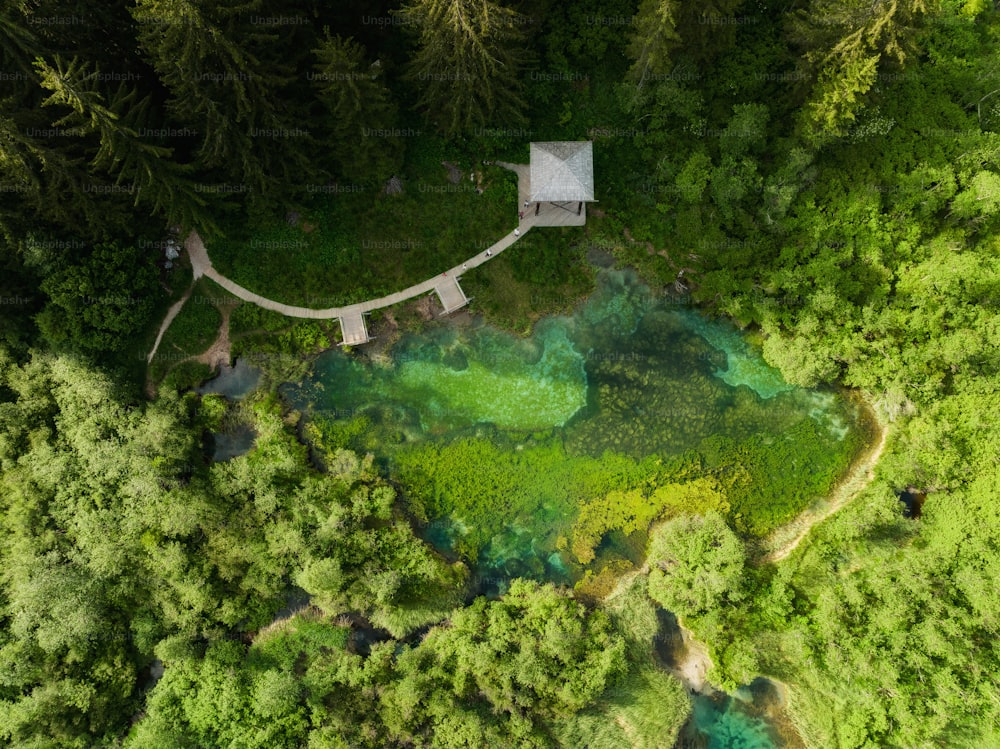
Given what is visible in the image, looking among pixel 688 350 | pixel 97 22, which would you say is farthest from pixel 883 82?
pixel 97 22

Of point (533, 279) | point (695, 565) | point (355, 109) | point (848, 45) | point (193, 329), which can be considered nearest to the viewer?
→ point (848, 45)

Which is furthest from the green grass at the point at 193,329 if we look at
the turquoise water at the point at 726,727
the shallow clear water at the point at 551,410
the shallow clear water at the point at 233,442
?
the turquoise water at the point at 726,727

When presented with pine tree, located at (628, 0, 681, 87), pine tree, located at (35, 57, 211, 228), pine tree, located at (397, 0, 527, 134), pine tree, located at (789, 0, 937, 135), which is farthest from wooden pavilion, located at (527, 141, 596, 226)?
pine tree, located at (35, 57, 211, 228)

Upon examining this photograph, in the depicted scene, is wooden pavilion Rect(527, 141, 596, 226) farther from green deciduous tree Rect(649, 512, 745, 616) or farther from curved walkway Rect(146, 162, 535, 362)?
green deciduous tree Rect(649, 512, 745, 616)

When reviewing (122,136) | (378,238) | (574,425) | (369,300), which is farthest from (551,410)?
(122,136)

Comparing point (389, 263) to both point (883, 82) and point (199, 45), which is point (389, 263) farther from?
point (883, 82)

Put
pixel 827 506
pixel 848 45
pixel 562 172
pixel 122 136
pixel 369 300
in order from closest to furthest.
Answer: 1. pixel 122 136
2. pixel 848 45
3. pixel 562 172
4. pixel 369 300
5. pixel 827 506

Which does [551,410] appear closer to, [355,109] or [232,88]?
[355,109]
